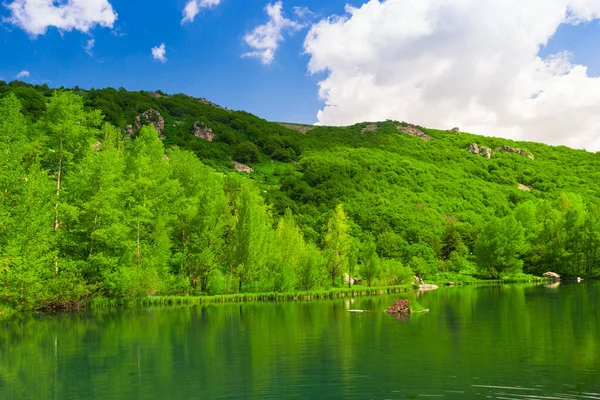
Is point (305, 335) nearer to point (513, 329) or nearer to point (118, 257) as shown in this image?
point (513, 329)

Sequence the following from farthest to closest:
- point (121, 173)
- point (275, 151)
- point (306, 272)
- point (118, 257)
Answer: point (275, 151) < point (306, 272) < point (121, 173) < point (118, 257)

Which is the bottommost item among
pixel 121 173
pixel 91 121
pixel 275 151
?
pixel 121 173

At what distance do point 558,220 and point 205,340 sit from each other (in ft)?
305

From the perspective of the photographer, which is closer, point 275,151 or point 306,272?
point 306,272

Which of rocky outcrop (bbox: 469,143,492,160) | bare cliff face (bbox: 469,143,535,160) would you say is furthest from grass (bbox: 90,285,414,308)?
bare cliff face (bbox: 469,143,535,160)

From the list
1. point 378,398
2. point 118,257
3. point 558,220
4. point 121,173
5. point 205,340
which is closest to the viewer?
point 378,398

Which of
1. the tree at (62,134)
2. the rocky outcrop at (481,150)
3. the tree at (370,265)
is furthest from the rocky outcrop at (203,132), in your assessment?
the tree at (62,134)

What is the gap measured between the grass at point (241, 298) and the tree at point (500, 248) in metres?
29.3

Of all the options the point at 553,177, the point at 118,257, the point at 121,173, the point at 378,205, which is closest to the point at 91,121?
the point at 121,173

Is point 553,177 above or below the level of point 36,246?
above

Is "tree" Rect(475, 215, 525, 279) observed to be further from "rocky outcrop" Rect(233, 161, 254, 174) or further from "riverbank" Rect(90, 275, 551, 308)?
"rocky outcrop" Rect(233, 161, 254, 174)

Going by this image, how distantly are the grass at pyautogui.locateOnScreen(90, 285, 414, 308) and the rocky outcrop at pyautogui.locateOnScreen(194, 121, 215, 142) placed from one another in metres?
108

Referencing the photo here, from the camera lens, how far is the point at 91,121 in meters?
50.2

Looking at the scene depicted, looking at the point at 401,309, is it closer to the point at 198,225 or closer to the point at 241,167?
the point at 198,225
